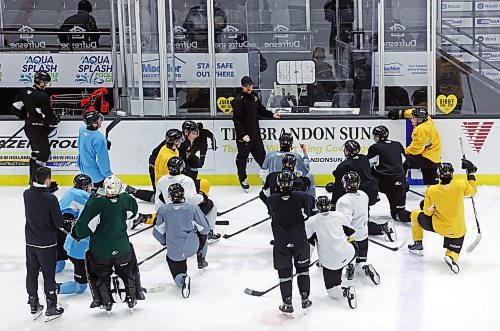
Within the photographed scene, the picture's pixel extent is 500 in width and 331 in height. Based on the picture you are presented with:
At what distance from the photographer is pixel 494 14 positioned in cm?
1086

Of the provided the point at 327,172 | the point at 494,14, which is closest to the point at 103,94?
the point at 327,172

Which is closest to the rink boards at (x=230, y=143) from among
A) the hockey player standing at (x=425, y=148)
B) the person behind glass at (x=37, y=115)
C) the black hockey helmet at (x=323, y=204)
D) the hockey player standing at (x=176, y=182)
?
the person behind glass at (x=37, y=115)

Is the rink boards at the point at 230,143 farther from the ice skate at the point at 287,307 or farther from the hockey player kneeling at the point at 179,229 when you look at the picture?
the ice skate at the point at 287,307

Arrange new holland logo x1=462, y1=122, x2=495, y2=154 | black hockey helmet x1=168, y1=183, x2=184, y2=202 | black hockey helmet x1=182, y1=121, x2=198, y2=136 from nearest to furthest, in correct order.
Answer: black hockey helmet x1=168, y1=183, x2=184, y2=202
black hockey helmet x1=182, y1=121, x2=198, y2=136
new holland logo x1=462, y1=122, x2=495, y2=154

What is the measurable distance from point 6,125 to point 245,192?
3.15 m

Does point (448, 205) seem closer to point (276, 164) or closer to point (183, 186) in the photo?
point (276, 164)

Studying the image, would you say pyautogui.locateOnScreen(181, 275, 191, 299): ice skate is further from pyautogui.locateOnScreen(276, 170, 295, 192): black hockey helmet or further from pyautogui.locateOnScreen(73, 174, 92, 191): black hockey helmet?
pyautogui.locateOnScreen(276, 170, 295, 192): black hockey helmet

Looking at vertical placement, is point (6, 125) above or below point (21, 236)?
above

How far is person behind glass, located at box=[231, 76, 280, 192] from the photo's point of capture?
10195mm

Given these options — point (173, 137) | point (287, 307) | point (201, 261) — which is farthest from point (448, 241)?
point (173, 137)

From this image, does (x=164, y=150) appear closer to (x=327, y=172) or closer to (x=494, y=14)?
(x=327, y=172)

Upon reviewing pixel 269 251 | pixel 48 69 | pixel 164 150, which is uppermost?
pixel 48 69

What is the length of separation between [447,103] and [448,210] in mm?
3562

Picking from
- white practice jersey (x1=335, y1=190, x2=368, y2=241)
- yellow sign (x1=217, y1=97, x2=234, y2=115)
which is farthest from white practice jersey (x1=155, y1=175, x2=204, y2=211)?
yellow sign (x1=217, y1=97, x2=234, y2=115)
